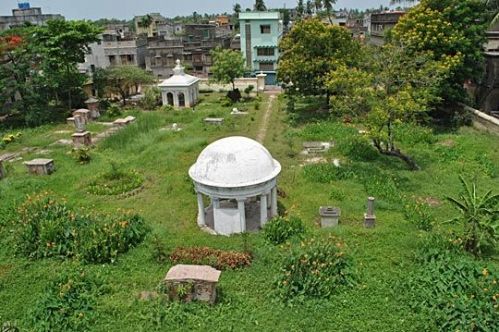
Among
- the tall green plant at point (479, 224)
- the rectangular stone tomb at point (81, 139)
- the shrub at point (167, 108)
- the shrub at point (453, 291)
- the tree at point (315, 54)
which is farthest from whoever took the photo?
the shrub at point (167, 108)

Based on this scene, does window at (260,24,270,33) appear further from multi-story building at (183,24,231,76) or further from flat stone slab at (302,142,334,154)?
flat stone slab at (302,142,334,154)

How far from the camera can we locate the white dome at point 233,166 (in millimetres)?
12836

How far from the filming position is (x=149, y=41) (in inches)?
1886

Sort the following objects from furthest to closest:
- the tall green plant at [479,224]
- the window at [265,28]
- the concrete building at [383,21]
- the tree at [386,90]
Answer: the concrete building at [383,21] < the window at [265,28] < the tree at [386,90] < the tall green plant at [479,224]

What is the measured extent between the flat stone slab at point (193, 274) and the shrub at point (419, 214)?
6870mm

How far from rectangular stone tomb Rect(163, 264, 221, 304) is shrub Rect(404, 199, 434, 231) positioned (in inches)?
273

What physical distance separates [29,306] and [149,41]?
138 feet

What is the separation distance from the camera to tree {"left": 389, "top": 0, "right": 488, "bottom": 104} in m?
23.3

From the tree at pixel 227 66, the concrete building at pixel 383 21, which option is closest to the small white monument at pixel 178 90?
the tree at pixel 227 66

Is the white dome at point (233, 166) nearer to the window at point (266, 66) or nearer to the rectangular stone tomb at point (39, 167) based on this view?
the rectangular stone tomb at point (39, 167)

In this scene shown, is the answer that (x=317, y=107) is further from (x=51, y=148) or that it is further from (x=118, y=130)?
(x=51, y=148)

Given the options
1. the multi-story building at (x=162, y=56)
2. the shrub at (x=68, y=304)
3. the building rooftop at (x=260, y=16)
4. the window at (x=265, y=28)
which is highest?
the building rooftop at (x=260, y=16)

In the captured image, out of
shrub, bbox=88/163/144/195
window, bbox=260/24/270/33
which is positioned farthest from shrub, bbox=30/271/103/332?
window, bbox=260/24/270/33

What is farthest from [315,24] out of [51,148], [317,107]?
[51,148]
